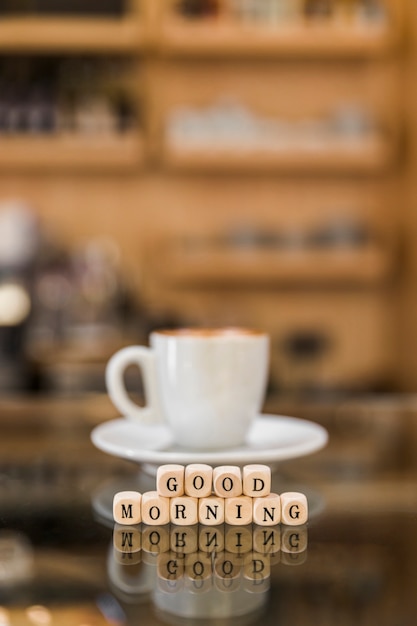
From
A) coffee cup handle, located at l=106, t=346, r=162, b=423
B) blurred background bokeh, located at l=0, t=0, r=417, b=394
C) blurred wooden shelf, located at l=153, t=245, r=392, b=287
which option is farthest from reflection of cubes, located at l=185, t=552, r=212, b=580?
blurred wooden shelf, located at l=153, t=245, r=392, b=287

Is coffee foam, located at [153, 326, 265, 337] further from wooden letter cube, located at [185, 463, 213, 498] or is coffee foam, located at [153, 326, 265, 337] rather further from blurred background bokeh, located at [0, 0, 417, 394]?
blurred background bokeh, located at [0, 0, 417, 394]

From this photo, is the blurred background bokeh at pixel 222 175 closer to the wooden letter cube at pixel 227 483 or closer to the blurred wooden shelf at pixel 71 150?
the blurred wooden shelf at pixel 71 150

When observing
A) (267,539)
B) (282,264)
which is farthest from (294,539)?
(282,264)

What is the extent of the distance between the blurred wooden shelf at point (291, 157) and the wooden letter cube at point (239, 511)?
7.25 feet

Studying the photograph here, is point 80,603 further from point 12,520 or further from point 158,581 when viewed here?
point 12,520

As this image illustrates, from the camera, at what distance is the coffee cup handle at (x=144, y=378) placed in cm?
67

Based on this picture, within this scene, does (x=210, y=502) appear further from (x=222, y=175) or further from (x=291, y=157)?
(x=222, y=175)

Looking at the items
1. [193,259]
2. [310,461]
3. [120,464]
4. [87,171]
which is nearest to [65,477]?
[120,464]

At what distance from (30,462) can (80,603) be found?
329mm

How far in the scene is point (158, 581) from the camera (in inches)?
14.9

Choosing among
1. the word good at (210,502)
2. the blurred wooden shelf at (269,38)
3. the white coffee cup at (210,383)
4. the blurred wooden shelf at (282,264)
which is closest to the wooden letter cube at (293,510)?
the word good at (210,502)

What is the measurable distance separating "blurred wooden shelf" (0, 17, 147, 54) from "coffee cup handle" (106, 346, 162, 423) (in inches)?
84.2

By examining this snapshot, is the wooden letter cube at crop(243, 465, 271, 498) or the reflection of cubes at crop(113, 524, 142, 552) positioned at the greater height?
the wooden letter cube at crop(243, 465, 271, 498)

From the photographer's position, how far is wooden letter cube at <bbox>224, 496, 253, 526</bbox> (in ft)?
1.53
